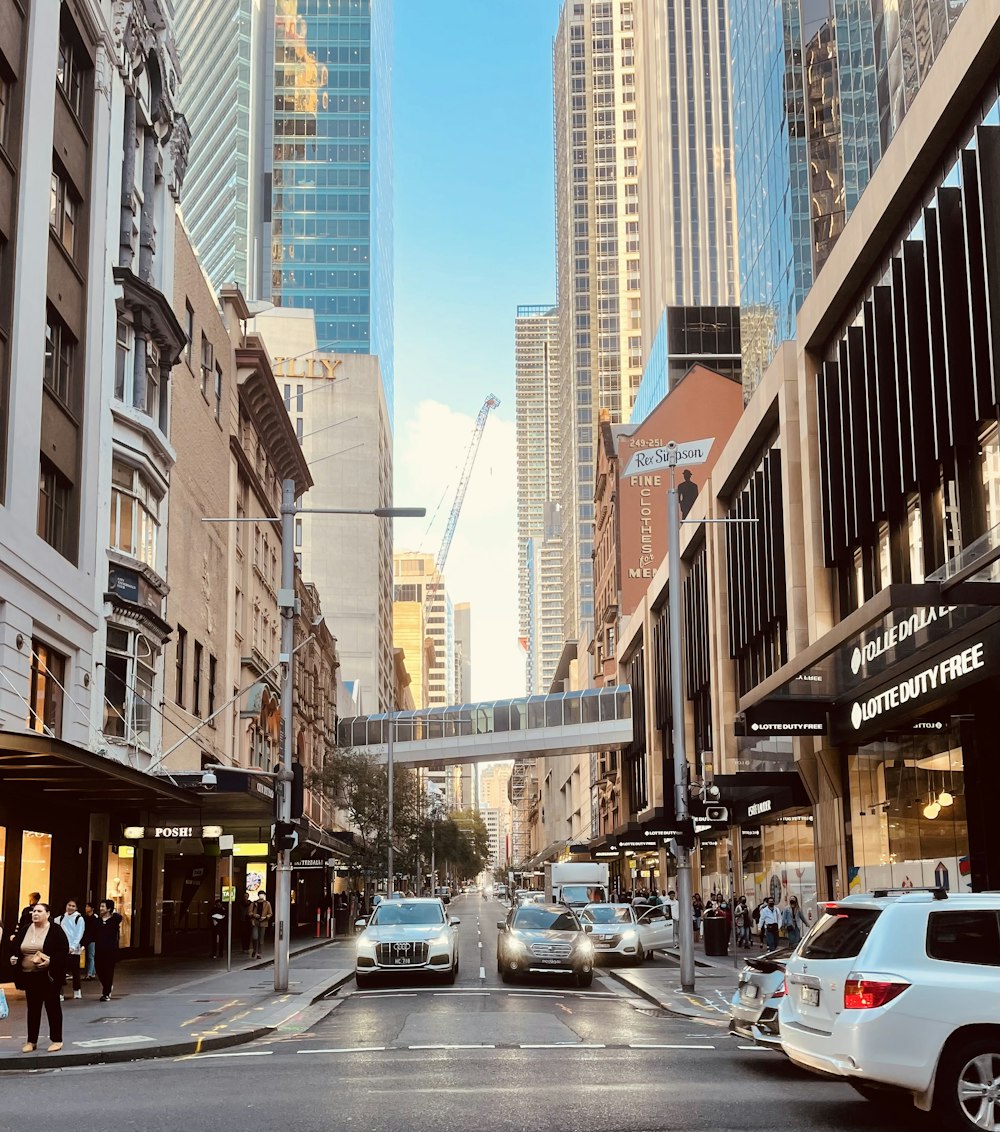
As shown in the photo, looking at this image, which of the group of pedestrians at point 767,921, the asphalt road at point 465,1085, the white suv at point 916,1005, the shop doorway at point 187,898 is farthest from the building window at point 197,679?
the white suv at point 916,1005

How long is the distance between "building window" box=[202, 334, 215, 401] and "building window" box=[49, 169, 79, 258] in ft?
47.8

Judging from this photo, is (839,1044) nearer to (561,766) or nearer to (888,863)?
(888,863)

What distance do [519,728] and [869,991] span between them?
67172 mm

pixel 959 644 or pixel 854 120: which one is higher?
pixel 854 120

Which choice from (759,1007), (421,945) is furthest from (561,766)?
(759,1007)

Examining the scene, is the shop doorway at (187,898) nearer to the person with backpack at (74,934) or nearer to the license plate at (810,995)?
the person with backpack at (74,934)

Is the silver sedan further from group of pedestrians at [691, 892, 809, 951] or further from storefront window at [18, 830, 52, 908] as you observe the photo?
group of pedestrians at [691, 892, 809, 951]

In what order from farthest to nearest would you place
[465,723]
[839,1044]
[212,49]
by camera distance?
1. [212,49]
2. [465,723]
3. [839,1044]

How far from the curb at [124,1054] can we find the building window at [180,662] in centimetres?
2486

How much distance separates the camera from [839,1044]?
10523mm

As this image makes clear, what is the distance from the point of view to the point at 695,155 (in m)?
184

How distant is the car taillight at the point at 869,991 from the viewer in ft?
33.6

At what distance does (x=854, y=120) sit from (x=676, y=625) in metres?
35.9

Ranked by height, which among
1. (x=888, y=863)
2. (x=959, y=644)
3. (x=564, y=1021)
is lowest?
(x=564, y=1021)
